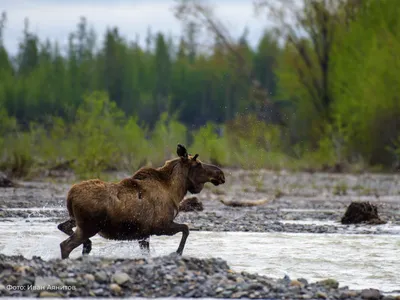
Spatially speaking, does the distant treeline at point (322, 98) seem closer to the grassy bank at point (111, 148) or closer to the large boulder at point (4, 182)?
the grassy bank at point (111, 148)

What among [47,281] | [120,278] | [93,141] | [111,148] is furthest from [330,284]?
[111,148]

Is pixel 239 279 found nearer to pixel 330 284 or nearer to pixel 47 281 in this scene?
pixel 330 284

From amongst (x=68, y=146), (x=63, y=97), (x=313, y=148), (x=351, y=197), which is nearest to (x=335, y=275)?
(x=351, y=197)

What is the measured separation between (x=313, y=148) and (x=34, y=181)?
18.6 metres

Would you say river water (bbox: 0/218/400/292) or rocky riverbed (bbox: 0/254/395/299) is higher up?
rocky riverbed (bbox: 0/254/395/299)

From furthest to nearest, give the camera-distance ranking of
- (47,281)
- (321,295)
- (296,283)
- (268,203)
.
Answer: (268,203) < (296,283) < (321,295) < (47,281)

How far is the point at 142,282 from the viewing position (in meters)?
9.09

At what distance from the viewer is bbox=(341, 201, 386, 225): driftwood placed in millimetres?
17281

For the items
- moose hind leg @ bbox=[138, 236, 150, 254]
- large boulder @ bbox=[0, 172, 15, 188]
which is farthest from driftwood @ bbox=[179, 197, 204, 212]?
large boulder @ bbox=[0, 172, 15, 188]

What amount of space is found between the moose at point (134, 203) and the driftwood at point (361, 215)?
5520mm

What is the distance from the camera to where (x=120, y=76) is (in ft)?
302

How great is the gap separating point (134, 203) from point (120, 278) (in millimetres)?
2183

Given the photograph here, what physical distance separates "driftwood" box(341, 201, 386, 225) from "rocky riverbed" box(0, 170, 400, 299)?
0.23 m

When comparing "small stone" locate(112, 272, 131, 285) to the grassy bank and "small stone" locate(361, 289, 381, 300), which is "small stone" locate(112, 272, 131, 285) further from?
the grassy bank
